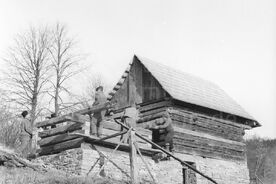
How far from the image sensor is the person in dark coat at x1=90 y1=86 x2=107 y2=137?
12.1m

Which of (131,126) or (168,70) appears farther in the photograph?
(168,70)

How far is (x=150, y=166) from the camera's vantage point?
14.1m

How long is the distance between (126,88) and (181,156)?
4429 millimetres

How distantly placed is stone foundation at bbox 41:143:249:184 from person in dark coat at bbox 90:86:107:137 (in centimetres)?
58

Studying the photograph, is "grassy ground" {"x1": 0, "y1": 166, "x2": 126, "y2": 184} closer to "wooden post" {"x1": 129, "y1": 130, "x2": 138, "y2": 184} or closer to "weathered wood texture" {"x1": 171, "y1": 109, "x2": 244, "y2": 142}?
"wooden post" {"x1": 129, "y1": 130, "x2": 138, "y2": 184}

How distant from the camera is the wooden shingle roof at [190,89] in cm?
1766

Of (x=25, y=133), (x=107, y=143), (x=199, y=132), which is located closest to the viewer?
(x=107, y=143)

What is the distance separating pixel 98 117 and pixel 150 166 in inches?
129

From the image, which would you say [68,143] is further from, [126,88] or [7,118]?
[7,118]

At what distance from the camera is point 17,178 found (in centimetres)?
950

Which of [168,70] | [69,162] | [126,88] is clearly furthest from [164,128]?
[69,162]

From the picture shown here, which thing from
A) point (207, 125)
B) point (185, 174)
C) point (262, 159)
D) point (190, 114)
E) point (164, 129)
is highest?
point (190, 114)

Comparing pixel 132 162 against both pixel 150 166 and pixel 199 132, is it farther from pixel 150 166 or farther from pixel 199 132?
pixel 199 132

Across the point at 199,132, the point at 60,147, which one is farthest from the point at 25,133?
the point at 199,132
